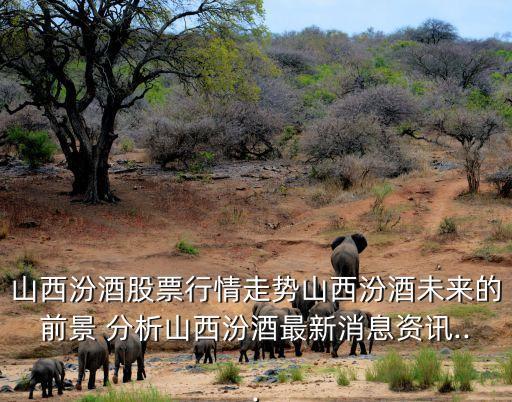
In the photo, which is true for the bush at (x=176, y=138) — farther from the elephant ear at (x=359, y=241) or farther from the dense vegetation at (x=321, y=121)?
the elephant ear at (x=359, y=241)

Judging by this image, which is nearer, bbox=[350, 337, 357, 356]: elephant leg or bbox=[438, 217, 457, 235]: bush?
bbox=[350, 337, 357, 356]: elephant leg

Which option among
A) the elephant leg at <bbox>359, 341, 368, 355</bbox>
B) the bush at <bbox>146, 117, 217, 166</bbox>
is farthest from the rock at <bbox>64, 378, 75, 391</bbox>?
the bush at <bbox>146, 117, 217, 166</bbox>

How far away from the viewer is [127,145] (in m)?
38.1

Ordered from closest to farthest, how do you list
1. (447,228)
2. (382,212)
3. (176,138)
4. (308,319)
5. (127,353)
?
(127,353) < (308,319) < (447,228) < (382,212) < (176,138)

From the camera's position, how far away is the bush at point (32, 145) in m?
30.8

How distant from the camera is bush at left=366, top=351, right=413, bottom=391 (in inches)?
389

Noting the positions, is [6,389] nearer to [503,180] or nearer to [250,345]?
[250,345]

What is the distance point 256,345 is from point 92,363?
3160 mm

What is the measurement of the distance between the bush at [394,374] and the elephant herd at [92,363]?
135 inches

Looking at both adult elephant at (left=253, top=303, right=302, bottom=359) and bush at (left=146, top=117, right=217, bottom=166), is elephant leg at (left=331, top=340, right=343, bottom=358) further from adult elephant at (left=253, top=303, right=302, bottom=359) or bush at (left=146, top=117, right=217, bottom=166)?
bush at (left=146, top=117, right=217, bottom=166)

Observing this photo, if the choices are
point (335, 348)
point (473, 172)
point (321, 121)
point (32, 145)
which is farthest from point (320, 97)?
point (335, 348)

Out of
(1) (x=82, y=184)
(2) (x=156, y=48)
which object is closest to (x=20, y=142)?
(1) (x=82, y=184)

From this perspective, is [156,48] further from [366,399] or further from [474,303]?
[366,399]

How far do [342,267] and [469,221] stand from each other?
6435 mm
